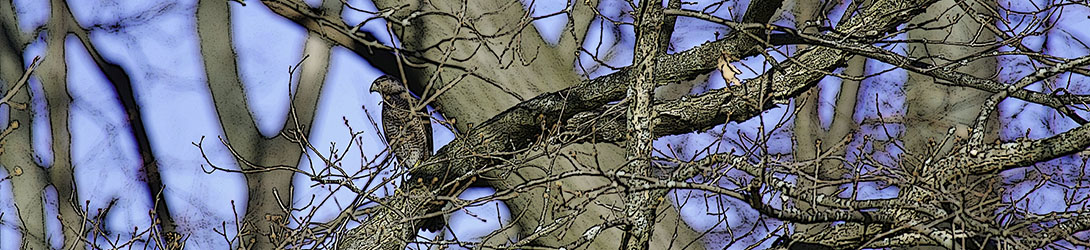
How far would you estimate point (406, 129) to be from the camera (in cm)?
449

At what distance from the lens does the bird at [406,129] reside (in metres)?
4.55

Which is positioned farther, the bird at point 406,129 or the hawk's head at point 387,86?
the hawk's head at point 387,86

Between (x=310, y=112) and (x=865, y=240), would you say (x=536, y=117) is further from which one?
(x=310, y=112)

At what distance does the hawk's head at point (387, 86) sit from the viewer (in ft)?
18.9

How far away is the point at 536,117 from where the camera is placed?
5.00m

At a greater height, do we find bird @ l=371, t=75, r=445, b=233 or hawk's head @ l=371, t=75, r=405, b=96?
hawk's head @ l=371, t=75, r=405, b=96

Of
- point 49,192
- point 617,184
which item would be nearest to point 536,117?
point 617,184

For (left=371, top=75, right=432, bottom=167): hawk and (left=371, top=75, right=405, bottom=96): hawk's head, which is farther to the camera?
(left=371, top=75, right=405, bottom=96): hawk's head

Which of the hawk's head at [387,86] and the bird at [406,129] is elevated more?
the hawk's head at [387,86]

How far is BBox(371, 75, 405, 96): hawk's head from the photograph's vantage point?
18.9ft

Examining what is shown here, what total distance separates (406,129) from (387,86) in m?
1.36

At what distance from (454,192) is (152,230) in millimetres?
1352

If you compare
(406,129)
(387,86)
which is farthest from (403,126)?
(387,86)

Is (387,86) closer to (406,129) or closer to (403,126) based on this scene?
(403,126)
